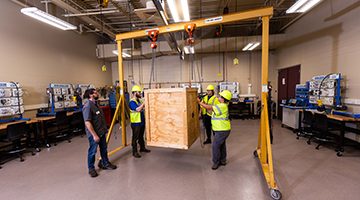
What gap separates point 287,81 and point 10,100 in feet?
35.3

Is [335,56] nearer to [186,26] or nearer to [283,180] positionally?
[283,180]

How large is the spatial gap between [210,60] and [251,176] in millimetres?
7228

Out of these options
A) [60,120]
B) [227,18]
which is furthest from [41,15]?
[227,18]

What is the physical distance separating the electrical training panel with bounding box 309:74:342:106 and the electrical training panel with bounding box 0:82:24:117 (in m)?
9.47

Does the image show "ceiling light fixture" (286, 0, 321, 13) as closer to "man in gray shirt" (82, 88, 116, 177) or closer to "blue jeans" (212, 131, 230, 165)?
"blue jeans" (212, 131, 230, 165)

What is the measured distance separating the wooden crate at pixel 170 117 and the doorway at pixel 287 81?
6.13m

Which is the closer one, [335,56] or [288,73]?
[335,56]

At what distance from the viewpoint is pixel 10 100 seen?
4.26m

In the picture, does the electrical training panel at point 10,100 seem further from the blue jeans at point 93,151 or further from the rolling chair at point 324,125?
the rolling chair at point 324,125

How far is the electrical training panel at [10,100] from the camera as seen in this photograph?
4.12 metres

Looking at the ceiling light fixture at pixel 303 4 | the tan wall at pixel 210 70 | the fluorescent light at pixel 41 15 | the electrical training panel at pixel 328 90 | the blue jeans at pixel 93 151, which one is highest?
the ceiling light fixture at pixel 303 4

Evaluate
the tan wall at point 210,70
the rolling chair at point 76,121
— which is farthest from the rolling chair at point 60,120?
the tan wall at point 210,70

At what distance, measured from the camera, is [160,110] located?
2873mm

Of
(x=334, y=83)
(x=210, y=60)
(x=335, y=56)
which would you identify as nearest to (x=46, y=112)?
(x=210, y=60)
